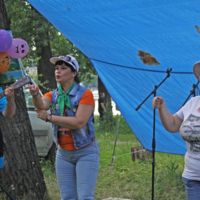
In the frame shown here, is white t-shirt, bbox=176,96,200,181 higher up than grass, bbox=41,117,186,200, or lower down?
higher up

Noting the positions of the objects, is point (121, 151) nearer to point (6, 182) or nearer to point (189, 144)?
point (6, 182)

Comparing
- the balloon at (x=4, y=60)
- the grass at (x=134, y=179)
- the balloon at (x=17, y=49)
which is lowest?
the grass at (x=134, y=179)

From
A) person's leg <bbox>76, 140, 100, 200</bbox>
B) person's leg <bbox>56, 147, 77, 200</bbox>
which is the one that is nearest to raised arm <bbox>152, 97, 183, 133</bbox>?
person's leg <bbox>76, 140, 100, 200</bbox>

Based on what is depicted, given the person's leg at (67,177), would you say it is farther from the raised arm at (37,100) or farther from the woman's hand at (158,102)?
the woman's hand at (158,102)

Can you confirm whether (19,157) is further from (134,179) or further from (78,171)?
(134,179)

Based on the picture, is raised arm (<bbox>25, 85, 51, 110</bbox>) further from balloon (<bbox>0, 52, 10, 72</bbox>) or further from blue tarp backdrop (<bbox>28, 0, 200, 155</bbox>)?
blue tarp backdrop (<bbox>28, 0, 200, 155</bbox>)

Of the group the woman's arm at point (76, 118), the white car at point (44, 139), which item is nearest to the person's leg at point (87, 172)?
the woman's arm at point (76, 118)

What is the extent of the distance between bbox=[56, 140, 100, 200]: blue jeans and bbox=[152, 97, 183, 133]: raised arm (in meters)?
0.71

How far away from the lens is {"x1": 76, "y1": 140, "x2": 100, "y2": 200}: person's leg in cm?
276

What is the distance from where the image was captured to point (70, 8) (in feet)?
11.6

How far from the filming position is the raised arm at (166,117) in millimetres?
2547

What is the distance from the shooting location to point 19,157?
4105 millimetres

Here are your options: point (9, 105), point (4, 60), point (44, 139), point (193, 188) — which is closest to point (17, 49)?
point (4, 60)

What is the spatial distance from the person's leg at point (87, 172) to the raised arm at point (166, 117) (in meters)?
0.72
